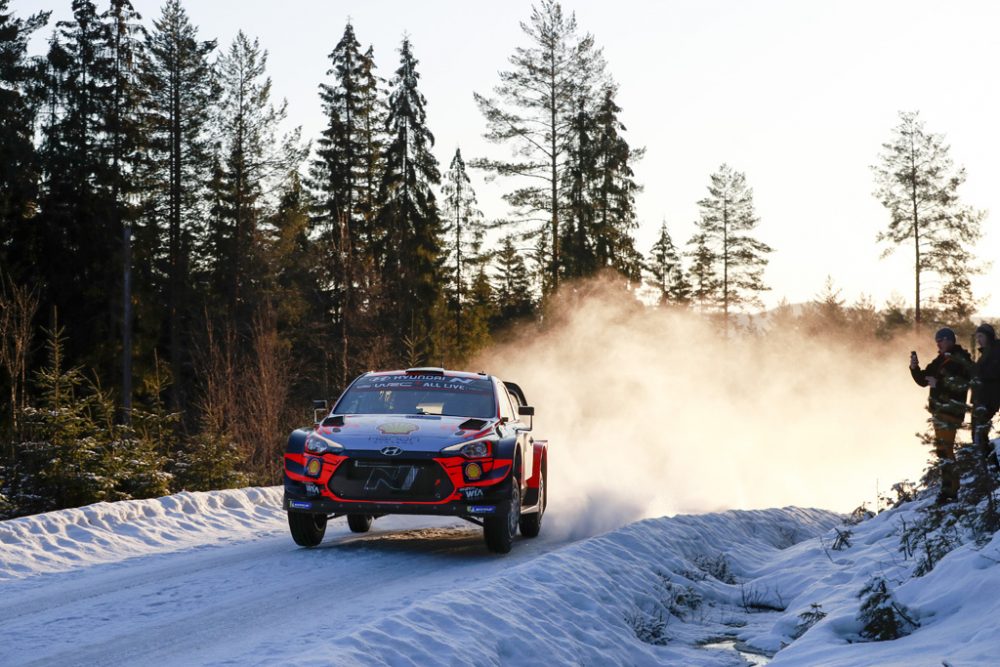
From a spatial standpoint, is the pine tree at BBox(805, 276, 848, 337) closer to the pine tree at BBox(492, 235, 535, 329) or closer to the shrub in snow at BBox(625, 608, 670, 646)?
the pine tree at BBox(492, 235, 535, 329)

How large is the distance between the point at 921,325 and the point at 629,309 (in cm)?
1634

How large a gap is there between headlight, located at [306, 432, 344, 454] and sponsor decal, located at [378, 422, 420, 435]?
453mm

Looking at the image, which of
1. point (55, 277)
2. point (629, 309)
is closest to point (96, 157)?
point (55, 277)

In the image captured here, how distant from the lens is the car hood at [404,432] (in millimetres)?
10836

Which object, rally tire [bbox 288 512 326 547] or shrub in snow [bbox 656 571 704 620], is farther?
rally tire [bbox 288 512 326 547]

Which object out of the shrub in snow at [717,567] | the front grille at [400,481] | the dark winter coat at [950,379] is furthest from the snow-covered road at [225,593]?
the dark winter coat at [950,379]

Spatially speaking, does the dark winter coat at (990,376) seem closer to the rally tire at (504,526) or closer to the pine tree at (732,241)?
the rally tire at (504,526)

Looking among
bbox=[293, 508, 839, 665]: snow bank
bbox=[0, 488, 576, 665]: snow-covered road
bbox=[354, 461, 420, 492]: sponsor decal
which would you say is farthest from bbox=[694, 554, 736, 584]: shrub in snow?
bbox=[354, 461, 420, 492]: sponsor decal

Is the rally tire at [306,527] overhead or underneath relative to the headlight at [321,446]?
underneath

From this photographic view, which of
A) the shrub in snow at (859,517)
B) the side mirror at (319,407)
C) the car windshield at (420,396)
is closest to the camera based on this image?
the side mirror at (319,407)

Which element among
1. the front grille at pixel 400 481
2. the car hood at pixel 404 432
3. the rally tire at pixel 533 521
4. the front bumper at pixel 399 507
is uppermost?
the car hood at pixel 404 432

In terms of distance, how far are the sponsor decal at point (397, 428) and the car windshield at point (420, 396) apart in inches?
32.8

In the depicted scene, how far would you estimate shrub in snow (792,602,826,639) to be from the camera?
28.6 ft

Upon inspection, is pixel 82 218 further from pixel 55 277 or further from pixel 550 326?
pixel 550 326
